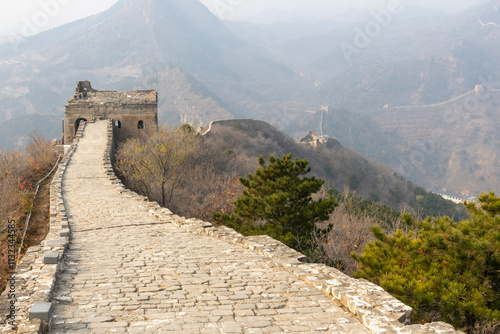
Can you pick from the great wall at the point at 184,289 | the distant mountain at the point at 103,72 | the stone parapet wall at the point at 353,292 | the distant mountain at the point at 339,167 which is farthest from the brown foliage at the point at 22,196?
the distant mountain at the point at 103,72

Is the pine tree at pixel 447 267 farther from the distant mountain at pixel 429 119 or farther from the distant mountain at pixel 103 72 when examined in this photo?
the distant mountain at pixel 429 119

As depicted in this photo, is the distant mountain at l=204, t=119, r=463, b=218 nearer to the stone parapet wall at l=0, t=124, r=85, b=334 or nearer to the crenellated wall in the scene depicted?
the crenellated wall

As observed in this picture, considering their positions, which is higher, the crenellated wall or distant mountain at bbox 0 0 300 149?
distant mountain at bbox 0 0 300 149

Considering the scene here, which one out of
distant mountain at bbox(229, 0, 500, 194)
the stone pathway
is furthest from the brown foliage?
distant mountain at bbox(229, 0, 500, 194)

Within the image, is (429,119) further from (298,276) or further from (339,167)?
(298,276)

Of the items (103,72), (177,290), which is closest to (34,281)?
(177,290)

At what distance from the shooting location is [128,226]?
965 centimetres

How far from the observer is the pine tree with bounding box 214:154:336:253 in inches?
431

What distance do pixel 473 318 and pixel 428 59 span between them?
8315 inches

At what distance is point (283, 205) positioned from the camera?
10969 millimetres

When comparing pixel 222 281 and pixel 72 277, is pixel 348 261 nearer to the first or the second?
pixel 222 281

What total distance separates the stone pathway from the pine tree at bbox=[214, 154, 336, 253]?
2591 millimetres

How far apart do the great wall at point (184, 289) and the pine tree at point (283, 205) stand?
2263mm

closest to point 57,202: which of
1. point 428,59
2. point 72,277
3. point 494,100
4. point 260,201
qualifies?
point 260,201
